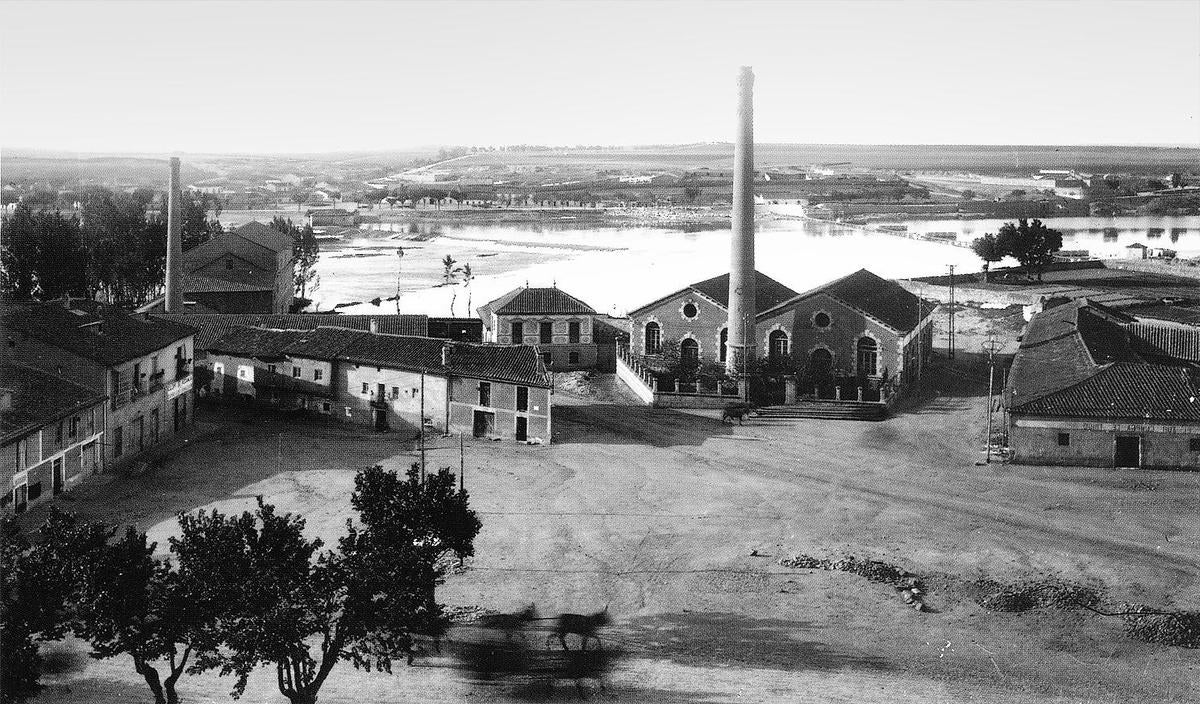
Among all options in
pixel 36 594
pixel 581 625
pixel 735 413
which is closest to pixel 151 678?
pixel 36 594

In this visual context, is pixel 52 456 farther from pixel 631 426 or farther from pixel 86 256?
pixel 86 256

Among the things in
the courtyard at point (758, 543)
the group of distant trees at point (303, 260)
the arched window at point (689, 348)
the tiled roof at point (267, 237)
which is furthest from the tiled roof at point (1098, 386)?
the group of distant trees at point (303, 260)

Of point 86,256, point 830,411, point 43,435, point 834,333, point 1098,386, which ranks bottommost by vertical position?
point 830,411

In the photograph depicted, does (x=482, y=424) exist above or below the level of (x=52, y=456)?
below

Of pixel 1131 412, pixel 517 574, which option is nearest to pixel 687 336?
pixel 1131 412

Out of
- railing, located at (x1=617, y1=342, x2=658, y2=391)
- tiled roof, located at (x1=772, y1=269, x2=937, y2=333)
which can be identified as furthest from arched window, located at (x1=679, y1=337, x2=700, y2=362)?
tiled roof, located at (x1=772, y1=269, x2=937, y2=333)

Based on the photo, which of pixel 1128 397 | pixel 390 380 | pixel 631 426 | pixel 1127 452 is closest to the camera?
pixel 1127 452

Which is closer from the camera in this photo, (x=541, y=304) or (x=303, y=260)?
(x=541, y=304)

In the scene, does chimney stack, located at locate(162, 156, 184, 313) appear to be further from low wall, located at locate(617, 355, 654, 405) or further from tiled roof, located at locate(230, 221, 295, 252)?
low wall, located at locate(617, 355, 654, 405)
